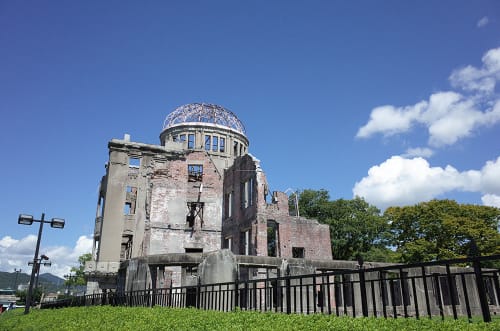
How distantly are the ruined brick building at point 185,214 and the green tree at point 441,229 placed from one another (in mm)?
13911

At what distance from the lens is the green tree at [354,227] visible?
4091 centimetres

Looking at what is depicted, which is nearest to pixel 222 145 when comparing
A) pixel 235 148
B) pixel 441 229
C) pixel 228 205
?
pixel 235 148

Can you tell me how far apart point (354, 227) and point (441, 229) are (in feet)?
28.0

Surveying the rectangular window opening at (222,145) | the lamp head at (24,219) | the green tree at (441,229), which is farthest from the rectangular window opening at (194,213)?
the green tree at (441,229)

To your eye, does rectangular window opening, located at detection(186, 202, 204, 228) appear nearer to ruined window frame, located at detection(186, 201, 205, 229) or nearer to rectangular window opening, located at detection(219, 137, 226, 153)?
ruined window frame, located at detection(186, 201, 205, 229)

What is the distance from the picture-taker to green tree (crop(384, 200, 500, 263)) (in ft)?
116

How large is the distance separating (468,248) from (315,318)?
36.3 meters

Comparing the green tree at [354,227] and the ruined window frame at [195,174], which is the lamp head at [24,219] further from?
the green tree at [354,227]

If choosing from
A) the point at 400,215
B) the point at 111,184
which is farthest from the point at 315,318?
the point at 400,215

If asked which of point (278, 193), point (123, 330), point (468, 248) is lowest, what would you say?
point (123, 330)

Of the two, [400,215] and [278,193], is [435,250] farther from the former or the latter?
[278,193]

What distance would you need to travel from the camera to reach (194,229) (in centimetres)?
3142

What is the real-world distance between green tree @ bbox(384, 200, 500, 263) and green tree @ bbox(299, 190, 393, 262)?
4.78 ft

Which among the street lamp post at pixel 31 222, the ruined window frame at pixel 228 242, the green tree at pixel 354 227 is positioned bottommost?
the street lamp post at pixel 31 222
